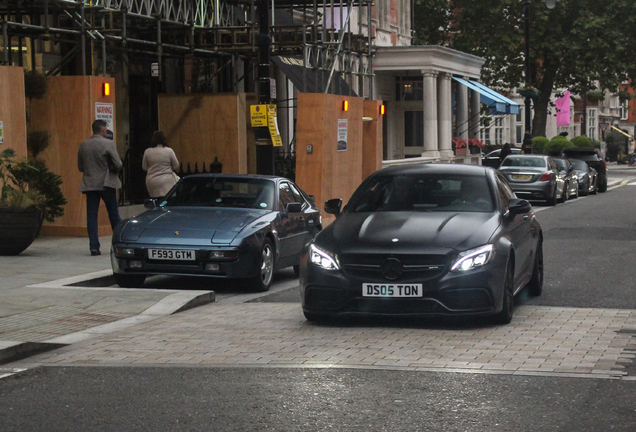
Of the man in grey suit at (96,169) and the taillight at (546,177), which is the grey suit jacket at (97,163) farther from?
the taillight at (546,177)

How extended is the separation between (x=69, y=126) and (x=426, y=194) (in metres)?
8.88

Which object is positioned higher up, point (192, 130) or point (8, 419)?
point (192, 130)

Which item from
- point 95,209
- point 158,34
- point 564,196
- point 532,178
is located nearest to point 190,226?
point 95,209

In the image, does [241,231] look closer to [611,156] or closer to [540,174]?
[540,174]

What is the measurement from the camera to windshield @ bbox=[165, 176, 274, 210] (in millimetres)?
12797

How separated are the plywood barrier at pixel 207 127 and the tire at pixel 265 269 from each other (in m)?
10.0

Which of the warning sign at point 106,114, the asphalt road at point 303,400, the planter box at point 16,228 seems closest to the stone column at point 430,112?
the warning sign at point 106,114

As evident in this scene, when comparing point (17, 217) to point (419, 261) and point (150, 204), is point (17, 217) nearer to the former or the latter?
point (150, 204)

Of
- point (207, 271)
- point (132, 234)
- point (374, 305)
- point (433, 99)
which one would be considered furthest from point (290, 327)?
point (433, 99)

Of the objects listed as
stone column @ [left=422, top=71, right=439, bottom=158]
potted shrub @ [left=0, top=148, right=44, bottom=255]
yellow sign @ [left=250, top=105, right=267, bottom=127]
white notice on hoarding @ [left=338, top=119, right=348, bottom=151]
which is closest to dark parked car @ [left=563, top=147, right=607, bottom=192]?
stone column @ [left=422, top=71, right=439, bottom=158]

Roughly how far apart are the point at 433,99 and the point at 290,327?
3131 centimetres

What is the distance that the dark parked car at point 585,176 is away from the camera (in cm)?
3659

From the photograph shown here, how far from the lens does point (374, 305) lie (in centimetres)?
877

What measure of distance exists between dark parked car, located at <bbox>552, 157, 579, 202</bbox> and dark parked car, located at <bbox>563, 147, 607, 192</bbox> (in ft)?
13.9
